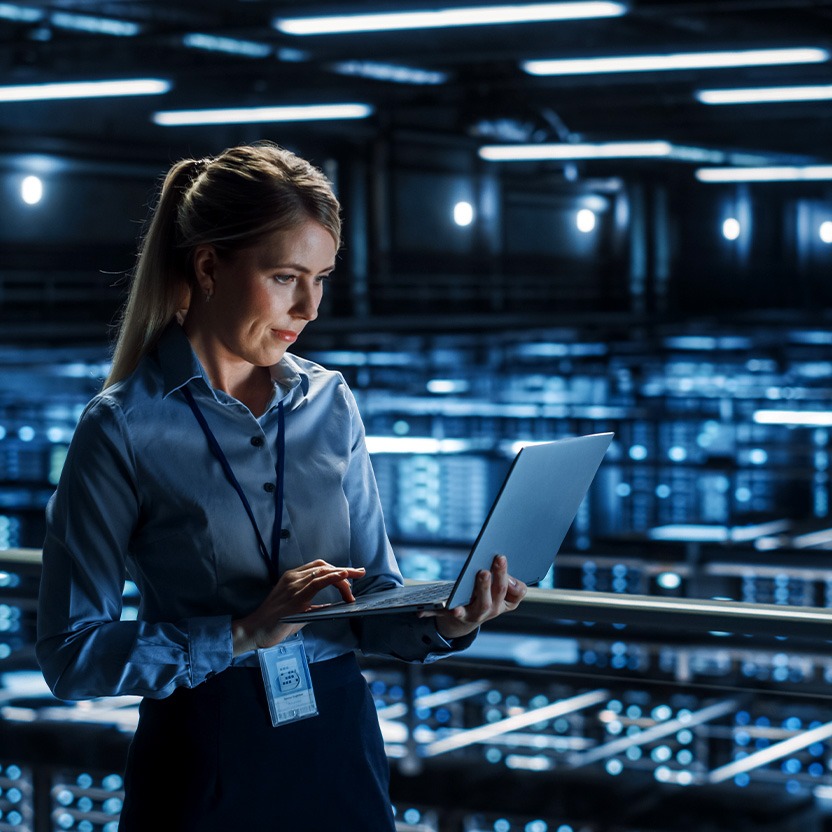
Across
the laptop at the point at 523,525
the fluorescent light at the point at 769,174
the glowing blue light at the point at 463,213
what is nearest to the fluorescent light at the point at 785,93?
the fluorescent light at the point at 769,174

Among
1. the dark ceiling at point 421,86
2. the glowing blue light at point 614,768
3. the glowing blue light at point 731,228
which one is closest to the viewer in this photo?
the glowing blue light at point 614,768

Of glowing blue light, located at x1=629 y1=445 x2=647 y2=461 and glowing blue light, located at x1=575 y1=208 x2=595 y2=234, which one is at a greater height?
glowing blue light, located at x1=575 y1=208 x2=595 y2=234

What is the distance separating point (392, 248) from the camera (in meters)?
15.3

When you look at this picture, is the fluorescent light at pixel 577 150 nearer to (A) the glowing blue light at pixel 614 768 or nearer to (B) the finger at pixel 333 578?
(A) the glowing blue light at pixel 614 768

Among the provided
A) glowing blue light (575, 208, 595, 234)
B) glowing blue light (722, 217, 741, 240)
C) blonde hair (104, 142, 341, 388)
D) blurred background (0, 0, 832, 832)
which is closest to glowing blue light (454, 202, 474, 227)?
blurred background (0, 0, 832, 832)

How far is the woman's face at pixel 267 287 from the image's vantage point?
99 cm

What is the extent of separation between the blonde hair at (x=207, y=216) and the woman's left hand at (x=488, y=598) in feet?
1.00

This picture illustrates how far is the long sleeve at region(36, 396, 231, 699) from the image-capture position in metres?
0.95

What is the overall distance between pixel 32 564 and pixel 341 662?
0.74 m

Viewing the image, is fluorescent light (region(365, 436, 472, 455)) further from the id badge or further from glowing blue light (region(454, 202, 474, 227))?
glowing blue light (region(454, 202, 474, 227))

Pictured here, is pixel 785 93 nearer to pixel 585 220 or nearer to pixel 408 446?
pixel 408 446

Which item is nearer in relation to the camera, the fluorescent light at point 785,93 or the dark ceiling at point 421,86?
the fluorescent light at point 785,93

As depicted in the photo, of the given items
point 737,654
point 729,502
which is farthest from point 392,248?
point 737,654

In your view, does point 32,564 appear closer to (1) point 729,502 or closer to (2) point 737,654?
(2) point 737,654
